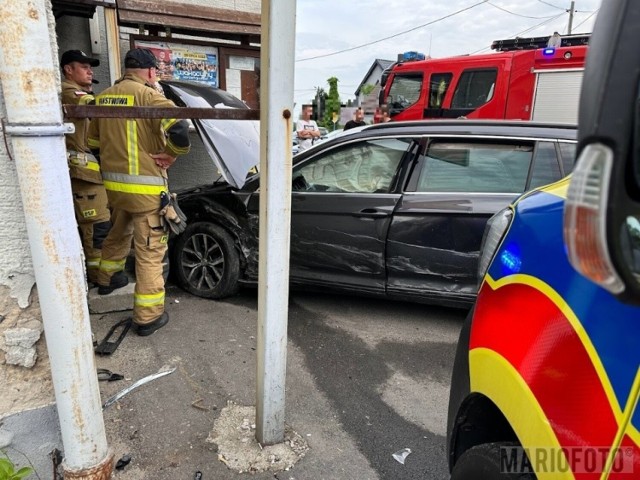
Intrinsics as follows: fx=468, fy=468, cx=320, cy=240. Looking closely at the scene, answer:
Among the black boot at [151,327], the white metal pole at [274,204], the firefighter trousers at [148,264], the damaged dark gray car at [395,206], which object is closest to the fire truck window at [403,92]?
the damaged dark gray car at [395,206]

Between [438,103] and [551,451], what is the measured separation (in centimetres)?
983

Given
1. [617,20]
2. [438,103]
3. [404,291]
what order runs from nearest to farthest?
1. [617,20]
2. [404,291]
3. [438,103]

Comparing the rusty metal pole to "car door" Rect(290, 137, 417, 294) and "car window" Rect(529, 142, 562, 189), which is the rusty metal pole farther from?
"car window" Rect(529, 142, 562, 189)

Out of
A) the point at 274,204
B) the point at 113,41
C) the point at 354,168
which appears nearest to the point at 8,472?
the point at 274,204

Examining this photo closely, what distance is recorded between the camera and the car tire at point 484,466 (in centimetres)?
121

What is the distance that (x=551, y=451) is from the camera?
3.45 ft

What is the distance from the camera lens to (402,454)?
2.43m

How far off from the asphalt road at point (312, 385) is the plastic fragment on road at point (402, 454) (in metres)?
0.02

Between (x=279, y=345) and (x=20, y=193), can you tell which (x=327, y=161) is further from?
(x=20, y=193)

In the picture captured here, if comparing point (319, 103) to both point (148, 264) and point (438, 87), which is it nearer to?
point (438, 87)

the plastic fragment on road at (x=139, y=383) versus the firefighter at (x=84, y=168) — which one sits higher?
the firefighter at (x=84, y=168)

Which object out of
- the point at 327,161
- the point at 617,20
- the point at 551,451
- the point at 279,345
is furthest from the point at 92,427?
the point at 327,161

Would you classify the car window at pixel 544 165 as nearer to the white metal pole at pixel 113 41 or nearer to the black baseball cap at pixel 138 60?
the black baseball cap at pixel 138 60

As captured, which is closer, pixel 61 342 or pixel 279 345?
pixel 61 342
